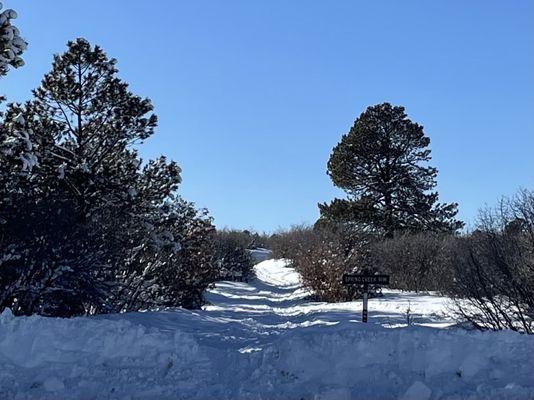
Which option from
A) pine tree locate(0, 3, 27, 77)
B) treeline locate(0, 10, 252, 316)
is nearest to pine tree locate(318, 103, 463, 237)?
treeline locate(0, 10, 252, 316)

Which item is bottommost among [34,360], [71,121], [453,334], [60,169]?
[34,360]

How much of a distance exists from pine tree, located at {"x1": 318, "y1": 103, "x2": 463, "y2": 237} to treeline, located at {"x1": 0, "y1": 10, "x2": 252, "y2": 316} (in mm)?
19029

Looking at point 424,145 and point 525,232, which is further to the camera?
point 424,145

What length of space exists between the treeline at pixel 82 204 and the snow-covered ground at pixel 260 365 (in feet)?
10.6

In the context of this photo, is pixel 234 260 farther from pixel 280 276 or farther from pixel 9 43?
pixel 9 43

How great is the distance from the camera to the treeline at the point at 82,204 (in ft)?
36.3

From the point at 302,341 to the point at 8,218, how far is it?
22.0 feet

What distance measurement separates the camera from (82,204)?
47.4 ft

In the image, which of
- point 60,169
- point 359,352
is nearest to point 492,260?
point 359,352

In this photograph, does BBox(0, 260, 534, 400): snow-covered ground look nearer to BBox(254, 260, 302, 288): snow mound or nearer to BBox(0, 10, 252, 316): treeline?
BBox(0, 10, 252, 316): treeline

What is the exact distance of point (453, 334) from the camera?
729cm

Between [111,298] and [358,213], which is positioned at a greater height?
[358,213]

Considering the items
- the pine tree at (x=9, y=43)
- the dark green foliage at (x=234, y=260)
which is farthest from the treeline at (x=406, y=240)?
the pine tree at (x=9, y=43)

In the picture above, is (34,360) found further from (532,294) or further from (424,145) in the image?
(424,145)
